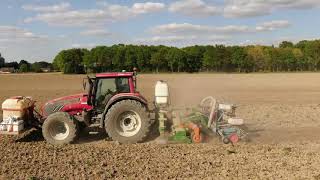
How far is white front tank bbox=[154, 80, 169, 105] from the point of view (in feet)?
42.2

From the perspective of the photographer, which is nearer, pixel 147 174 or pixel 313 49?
pixel 147 174

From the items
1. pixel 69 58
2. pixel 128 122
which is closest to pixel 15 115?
pixel 128 122

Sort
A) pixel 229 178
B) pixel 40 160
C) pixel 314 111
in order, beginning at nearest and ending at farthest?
pixel 229 178
pixel 40 160
pixel 314 111

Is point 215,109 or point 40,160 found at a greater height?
point 215,109

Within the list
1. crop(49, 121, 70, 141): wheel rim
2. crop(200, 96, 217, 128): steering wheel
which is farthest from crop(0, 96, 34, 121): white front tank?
crop(200, 96, 217, 128): steering wheel

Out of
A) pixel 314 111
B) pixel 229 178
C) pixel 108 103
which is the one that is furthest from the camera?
pixel 314 111

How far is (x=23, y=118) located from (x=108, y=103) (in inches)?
95.5

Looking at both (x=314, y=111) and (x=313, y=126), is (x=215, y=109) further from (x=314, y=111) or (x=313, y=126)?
(x=314, y=111)

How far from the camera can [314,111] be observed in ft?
62.4

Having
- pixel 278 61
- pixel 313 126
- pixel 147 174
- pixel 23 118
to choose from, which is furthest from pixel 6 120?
pixel 278 61

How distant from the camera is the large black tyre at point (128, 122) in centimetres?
1229

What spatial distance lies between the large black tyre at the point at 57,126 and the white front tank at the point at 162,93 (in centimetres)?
233

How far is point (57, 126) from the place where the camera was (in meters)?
12.5

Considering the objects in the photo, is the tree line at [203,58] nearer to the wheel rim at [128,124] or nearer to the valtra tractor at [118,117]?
the valtra tractor at [118,117]
